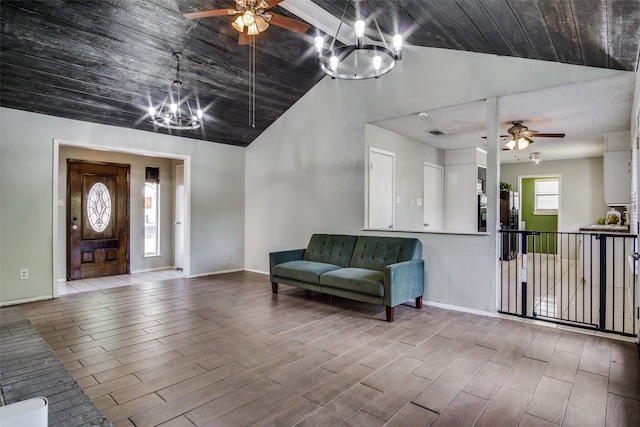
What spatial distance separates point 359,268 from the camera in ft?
15.4

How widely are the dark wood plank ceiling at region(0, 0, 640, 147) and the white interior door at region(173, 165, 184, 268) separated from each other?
1.72 meters

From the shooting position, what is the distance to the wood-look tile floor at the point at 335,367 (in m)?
2.12

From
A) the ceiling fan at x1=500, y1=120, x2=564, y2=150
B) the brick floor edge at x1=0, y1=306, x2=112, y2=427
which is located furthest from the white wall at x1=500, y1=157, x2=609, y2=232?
the brick floor edge at x1=0, y1=306, x2=112, y2=427

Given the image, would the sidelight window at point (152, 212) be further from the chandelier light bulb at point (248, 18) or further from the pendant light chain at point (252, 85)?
the chandelier light bulb at point (248, 18)

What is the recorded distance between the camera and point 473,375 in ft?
8.53

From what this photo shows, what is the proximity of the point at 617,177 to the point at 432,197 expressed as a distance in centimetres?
301

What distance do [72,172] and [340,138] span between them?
4793mm

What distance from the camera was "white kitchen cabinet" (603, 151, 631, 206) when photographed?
5.80m

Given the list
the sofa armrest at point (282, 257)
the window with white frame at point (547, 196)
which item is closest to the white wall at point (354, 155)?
the sofa armrest at point (282, 257)

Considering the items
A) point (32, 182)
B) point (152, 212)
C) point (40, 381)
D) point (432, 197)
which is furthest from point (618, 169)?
point (32, 182)

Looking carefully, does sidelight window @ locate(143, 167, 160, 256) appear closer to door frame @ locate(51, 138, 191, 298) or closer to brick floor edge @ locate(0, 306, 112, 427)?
door frame @ locate(51, 138, 191, 298)

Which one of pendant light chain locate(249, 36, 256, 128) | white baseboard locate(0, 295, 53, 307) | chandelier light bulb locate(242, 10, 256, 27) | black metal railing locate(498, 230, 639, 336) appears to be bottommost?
white baseboard locate(0, 295, 53, 307)

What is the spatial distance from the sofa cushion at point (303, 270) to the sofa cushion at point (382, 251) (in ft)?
1.20

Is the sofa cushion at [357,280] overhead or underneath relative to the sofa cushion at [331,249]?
underneath
